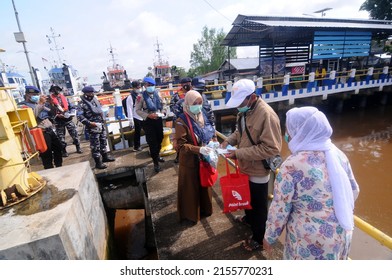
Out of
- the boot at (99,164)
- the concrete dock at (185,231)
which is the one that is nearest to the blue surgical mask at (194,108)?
the concrete dock at (185,231)

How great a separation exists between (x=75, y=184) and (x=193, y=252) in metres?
1.56

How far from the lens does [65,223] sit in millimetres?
1902

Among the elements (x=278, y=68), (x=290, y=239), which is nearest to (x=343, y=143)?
(x=278, y=68)

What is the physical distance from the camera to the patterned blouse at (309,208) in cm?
131

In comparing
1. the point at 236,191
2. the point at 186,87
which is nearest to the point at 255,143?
the point at 236,191

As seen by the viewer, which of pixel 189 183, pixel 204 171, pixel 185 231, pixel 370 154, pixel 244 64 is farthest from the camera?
pixel 244 64

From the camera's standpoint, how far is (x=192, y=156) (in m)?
2.50

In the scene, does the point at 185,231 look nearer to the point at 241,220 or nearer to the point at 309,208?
the point at 241,220

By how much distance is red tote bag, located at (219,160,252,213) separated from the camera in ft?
7.13

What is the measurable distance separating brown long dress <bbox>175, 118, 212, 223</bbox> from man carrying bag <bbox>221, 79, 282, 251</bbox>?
47 centimetres

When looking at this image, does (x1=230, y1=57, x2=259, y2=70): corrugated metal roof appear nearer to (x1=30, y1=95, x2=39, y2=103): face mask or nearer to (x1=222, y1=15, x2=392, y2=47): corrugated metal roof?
(x1=222, y1=15, x2=392, y2=47): corrugated metal roof

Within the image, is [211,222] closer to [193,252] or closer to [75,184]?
[193,252]

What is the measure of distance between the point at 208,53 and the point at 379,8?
2620cm

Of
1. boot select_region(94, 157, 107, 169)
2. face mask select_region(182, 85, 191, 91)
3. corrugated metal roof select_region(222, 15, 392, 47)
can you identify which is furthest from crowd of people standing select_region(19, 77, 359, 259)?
corrugated metal roof select_region(222, 15, 392, 47)
